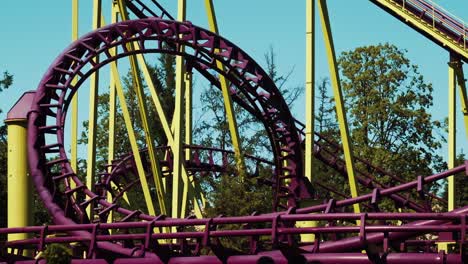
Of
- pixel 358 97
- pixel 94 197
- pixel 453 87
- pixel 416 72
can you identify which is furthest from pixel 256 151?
pixel 94 197

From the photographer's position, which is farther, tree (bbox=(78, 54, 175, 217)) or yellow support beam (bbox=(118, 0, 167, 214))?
tree (bbox=(78, 54, 175, 217))

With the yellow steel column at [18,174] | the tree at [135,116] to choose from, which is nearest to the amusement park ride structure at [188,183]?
the yellow steel column at [18,174]

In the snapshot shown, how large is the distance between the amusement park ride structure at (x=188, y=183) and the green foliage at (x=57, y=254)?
0.35 ft

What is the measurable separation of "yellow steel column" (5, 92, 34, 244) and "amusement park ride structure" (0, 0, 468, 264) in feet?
0.07

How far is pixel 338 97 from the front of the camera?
18094mm

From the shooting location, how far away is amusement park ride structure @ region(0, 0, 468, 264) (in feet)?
30.9

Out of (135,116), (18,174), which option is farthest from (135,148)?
(135,116)

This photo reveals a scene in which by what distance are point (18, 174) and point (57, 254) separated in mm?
2971

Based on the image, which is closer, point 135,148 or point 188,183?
point 135,148

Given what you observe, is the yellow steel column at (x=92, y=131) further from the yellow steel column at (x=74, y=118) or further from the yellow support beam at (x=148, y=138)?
the yellow steel column at (x=74, y=118)

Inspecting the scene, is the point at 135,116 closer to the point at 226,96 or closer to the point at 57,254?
the point at 226,96

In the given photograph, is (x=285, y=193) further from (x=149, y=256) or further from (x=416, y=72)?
(x=416, y=72)

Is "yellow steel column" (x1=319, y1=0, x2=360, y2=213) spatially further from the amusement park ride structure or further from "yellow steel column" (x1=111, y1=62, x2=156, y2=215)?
"yellow steel column" (x1=111, y1=62, x2=156, y2=215)

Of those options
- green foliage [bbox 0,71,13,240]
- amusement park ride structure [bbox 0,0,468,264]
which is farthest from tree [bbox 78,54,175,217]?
amusement park ride structure [bbox 0,0,468,264]
